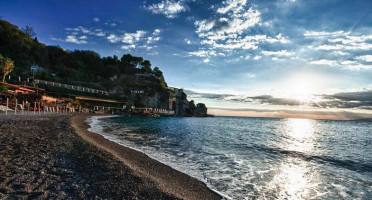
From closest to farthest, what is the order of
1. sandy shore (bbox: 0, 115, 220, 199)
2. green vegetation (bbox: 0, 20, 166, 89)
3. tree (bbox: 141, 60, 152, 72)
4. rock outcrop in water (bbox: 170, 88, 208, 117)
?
1. sandy shore (bbox: 0, 115, 220, 199)
2. green vegetation (bbox: 0, 20, 166, 89)
3. rock outcrop in water (bbox: 170, 88, 208, 117)
4. tree (bbox: 141, 60, 152, 72)

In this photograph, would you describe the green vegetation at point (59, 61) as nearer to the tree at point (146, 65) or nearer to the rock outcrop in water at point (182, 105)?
the tree at point (146, 65)

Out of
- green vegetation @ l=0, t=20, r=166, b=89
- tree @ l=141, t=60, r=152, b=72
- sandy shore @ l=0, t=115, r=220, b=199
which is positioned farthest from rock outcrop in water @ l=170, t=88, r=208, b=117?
sandy shore @ l=0, t=115, r=220, b=199

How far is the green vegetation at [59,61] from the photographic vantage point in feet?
233

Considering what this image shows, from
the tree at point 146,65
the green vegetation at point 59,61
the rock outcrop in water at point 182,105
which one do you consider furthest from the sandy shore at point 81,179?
the tree at point 146,65

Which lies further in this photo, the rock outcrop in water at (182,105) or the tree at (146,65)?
the tree at (146,65)

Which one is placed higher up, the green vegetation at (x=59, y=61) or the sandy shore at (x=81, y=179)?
the green vegetation at (x=59, y=61)

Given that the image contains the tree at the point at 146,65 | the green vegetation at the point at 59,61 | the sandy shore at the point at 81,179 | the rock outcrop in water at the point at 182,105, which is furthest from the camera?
the tree at the point at 146,65

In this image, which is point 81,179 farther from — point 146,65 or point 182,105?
point 146,65

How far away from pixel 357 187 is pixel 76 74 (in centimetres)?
9959

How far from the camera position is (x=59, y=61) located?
88.0 m

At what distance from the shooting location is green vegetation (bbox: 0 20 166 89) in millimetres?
71000

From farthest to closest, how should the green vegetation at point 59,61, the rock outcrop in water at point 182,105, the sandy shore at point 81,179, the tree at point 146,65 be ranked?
the tree at point 146,65 < the rock outcrop in water at point 182,105 < the green vegetation at point 59,61 < the sandy shore at point 81,179

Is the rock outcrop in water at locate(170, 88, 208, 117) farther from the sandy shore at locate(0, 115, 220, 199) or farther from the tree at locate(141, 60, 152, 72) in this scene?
the sandy shore at locate(0, 115, 220, 199)

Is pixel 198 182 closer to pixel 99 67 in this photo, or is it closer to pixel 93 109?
pixel 93 109
